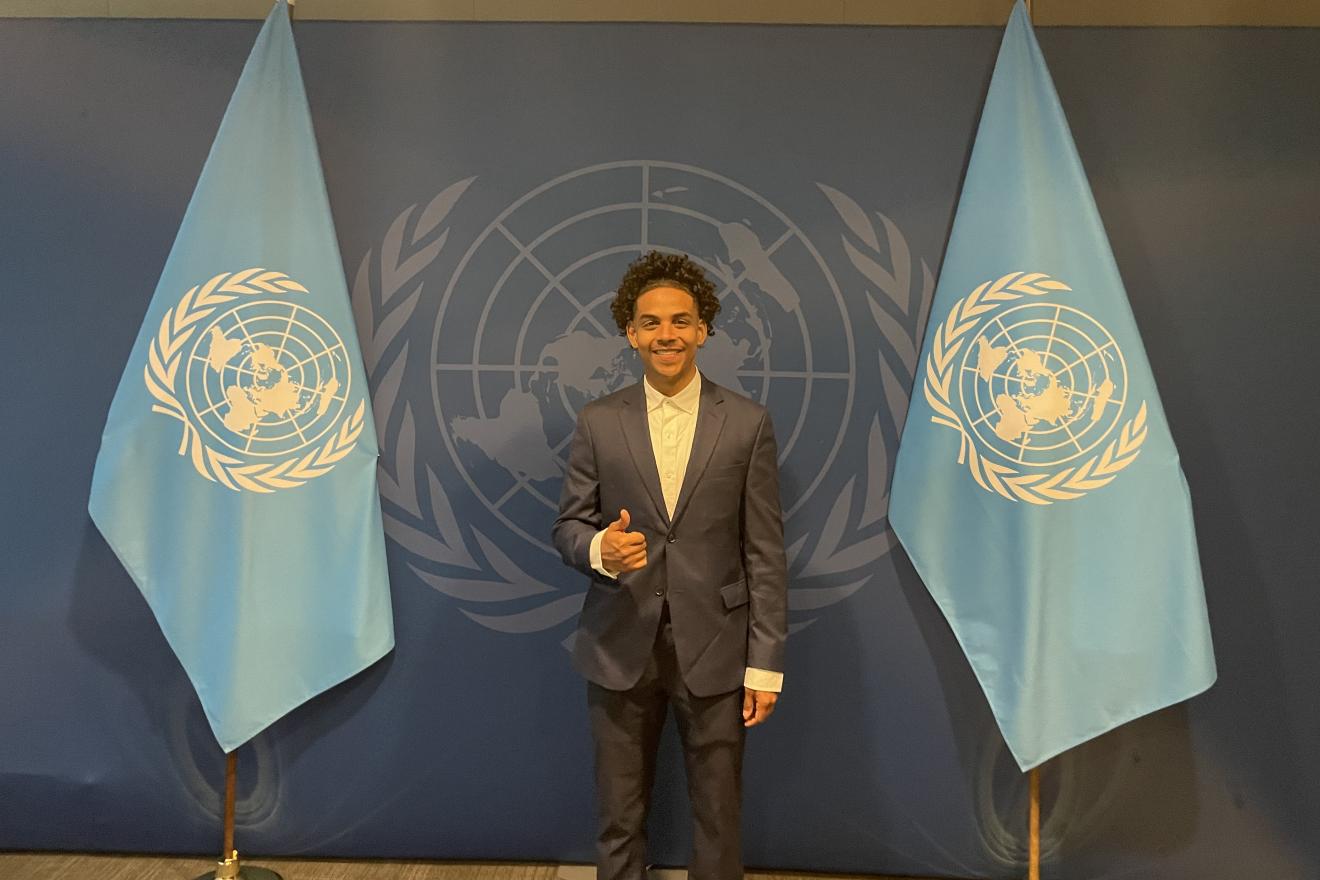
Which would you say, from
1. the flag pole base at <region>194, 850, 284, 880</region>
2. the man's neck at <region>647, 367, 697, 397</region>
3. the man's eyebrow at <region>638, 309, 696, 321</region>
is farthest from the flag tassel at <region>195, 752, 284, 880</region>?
the man's eyebrow at <region>638, 309, 696, 321</region>

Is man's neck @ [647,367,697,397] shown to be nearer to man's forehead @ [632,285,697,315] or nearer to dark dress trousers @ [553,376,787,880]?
dark dress trousers @ [553,376,787,880]

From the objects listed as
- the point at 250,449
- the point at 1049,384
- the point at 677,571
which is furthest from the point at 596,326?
the point at 1049,384

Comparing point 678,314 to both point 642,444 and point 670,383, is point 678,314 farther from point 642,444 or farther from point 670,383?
point 642,444

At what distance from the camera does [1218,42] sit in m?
3.01

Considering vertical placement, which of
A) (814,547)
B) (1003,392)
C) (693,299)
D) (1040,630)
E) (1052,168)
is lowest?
(1040,630)

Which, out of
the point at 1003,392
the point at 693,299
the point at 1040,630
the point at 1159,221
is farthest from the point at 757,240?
the point at 1040,630

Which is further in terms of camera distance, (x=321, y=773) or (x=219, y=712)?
(x=321, y=773)

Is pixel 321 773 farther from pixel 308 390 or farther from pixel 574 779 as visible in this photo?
pixel 308 390

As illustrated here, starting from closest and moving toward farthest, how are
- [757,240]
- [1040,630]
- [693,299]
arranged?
[693,299]
[1040,630]
[757,240]

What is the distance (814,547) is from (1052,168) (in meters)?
1.38

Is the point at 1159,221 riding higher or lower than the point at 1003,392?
higher

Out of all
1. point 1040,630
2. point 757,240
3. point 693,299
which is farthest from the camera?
point 757,240

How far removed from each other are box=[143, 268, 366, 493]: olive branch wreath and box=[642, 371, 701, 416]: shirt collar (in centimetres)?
118

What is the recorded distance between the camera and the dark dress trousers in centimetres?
251
